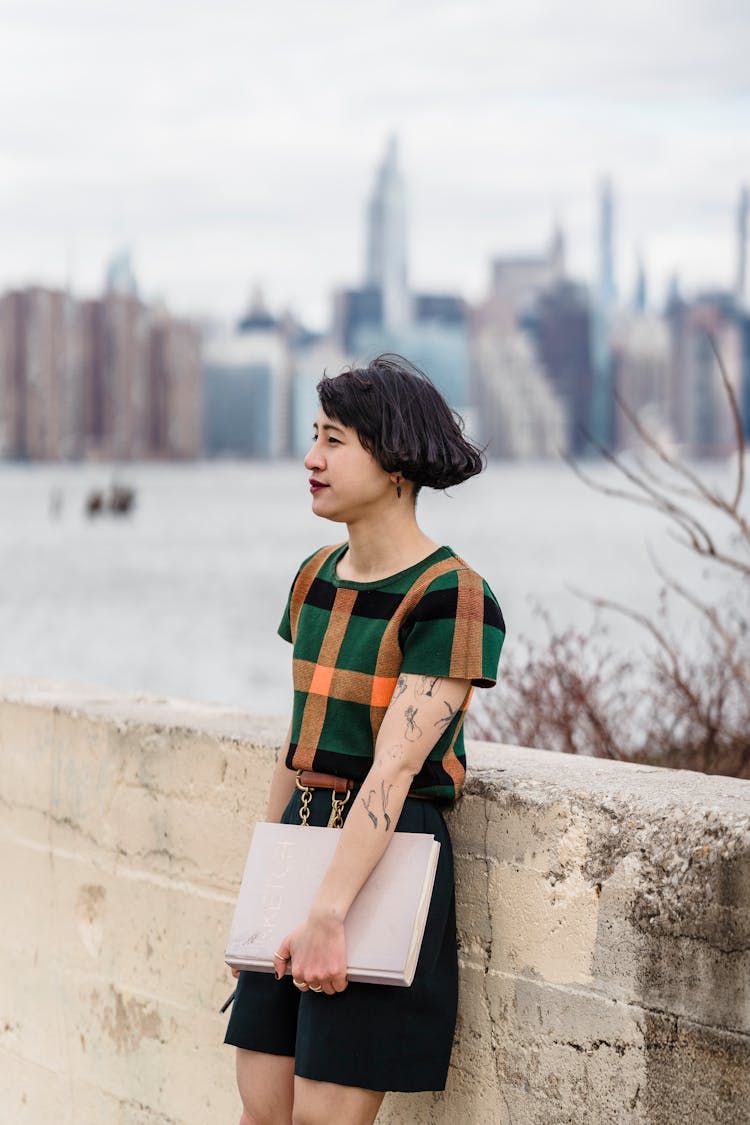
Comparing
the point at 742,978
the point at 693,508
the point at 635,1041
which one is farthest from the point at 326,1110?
the point at 693,508

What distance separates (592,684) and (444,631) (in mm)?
3730

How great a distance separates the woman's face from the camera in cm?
220

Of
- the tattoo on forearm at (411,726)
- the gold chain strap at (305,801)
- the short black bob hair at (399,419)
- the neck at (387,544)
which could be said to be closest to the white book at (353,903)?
the gold chain strap at (305,801)

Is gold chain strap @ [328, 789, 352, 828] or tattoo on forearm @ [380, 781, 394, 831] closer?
tattoo on forearm @ [380, 781, 394, 831]

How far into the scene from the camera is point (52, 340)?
101 m

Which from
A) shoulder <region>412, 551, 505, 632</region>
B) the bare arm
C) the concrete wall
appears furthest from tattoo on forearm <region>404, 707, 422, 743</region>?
the concrete wall

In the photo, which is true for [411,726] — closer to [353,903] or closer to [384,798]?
[384,798]

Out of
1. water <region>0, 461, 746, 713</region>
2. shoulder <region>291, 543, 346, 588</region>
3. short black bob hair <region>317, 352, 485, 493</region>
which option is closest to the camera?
short black bob hair <region>317, 352, 485, 493</region>

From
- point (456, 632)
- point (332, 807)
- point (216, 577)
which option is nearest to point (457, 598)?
point (456, 632)

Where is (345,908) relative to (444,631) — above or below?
below

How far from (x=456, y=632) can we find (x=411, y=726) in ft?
0.48

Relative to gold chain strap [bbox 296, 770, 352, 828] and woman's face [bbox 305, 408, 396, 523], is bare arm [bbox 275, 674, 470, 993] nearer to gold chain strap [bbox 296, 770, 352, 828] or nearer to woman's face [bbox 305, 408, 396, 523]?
gold chain strap [bbox 296, 770, 352, 828]

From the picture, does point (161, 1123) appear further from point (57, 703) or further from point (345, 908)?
point (345, 908)

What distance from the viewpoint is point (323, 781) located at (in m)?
2.22
